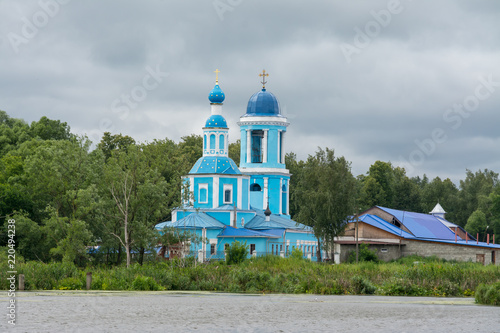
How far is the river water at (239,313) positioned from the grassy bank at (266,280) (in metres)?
1.85

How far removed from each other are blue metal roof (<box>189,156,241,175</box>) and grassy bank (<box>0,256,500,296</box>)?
31.7 m

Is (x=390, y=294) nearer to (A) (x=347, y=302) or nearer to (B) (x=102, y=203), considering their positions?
(A) (x=347, y=302)

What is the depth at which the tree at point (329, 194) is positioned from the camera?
192ft

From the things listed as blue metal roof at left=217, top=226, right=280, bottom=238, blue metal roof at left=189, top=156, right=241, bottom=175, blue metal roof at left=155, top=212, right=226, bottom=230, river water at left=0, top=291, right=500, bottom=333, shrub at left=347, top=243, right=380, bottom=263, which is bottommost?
river water at left=0, top=291, right=500, bottom=333

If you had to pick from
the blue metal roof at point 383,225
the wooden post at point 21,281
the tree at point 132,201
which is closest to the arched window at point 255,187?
the blue metal roof at point 383,225

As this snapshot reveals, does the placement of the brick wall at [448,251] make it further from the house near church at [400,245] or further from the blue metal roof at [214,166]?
the blue metal roof at [214,166]

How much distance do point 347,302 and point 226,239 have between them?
Result: 116 feet

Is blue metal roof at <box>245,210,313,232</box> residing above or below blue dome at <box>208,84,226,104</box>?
below

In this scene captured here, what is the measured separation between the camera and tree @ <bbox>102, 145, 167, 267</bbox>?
154 feet

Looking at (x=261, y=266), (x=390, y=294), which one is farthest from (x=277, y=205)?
(x=390, y=294)

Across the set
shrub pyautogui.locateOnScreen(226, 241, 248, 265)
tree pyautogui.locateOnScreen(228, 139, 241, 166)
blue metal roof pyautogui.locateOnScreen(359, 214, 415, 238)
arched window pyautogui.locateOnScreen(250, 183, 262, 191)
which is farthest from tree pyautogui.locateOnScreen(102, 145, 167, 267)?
tree pyautogui.locateOnScreen(228, 139, 241, 166)

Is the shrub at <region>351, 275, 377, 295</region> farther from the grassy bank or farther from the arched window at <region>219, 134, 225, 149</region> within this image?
the arched window at <region>219, 134, 225, 149</region>

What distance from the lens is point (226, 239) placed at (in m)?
63.2

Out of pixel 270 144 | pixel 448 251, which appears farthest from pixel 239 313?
pixel 270 144
